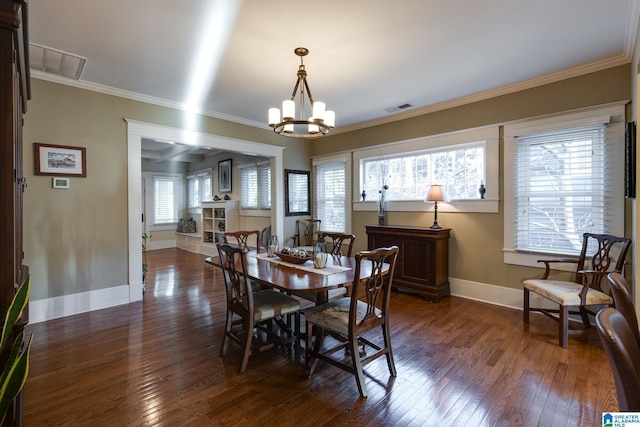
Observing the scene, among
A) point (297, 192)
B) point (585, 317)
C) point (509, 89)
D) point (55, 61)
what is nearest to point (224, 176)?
point (297, 192)

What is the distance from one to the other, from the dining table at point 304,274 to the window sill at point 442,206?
2057 millimetres

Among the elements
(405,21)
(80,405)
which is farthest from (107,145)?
(405,21)

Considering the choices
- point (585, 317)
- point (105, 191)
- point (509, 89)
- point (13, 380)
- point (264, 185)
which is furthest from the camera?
point (264, 185)

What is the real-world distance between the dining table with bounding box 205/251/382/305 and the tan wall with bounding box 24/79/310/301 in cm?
183

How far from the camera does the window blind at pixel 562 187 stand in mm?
3166

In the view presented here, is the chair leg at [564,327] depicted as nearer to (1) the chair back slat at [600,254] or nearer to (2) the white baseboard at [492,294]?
(1) the chair back slat at [600,254]

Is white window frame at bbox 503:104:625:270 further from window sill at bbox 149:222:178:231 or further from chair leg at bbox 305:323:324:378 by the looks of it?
window sill at bbox 149:222:178:231

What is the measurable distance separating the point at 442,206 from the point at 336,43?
2675mm

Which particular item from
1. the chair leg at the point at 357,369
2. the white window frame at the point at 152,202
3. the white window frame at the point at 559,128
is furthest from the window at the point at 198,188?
the chair leg at the point at 357,369

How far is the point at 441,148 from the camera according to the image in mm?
4375

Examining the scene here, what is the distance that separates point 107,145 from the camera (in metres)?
3.82

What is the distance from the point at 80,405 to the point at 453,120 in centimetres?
479

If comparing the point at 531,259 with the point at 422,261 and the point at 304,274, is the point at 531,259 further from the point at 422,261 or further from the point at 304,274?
the point at 304,274

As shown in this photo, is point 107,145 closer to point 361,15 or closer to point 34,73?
point 34,73
